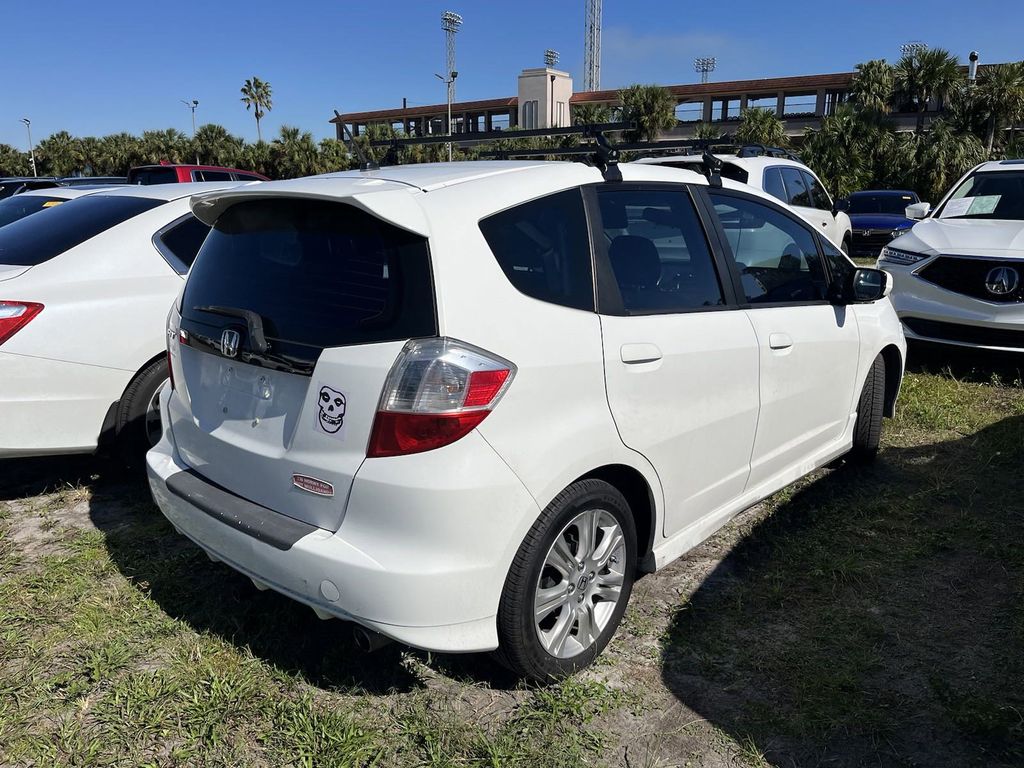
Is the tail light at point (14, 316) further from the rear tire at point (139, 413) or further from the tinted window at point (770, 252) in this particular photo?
the tinted window at point (770, 252)

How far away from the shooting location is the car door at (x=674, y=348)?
2.74m

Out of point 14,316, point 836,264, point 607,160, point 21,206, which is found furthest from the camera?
point 21,206

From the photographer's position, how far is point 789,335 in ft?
11.5

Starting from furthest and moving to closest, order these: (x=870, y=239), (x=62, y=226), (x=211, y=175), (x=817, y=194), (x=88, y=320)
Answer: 1. (x=211, y=175)
2. (x=870, y=239)
3. (x=817, y=194)
4. (x=62, y=226)
5. (x=88, y=320)

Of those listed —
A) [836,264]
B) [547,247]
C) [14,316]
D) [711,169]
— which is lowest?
[14,316]

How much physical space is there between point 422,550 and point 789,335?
2.04 meters

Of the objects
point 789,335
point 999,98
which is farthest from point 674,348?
point 999,98

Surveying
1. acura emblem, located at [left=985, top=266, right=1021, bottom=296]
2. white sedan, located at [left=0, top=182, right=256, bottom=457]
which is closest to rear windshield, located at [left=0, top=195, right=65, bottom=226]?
white sedan, located at [left=0, top=182, right=256, bottom=457]

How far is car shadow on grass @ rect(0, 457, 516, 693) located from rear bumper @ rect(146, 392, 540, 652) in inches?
20.8

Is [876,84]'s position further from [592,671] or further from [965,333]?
[592,671]

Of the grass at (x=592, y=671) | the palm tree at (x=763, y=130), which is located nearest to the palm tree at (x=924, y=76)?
the palm tree at (x=763, y=130)

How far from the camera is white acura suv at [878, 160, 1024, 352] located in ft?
20.4

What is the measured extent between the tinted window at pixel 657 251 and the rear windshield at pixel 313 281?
841 mm

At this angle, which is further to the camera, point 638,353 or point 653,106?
point 653,106
